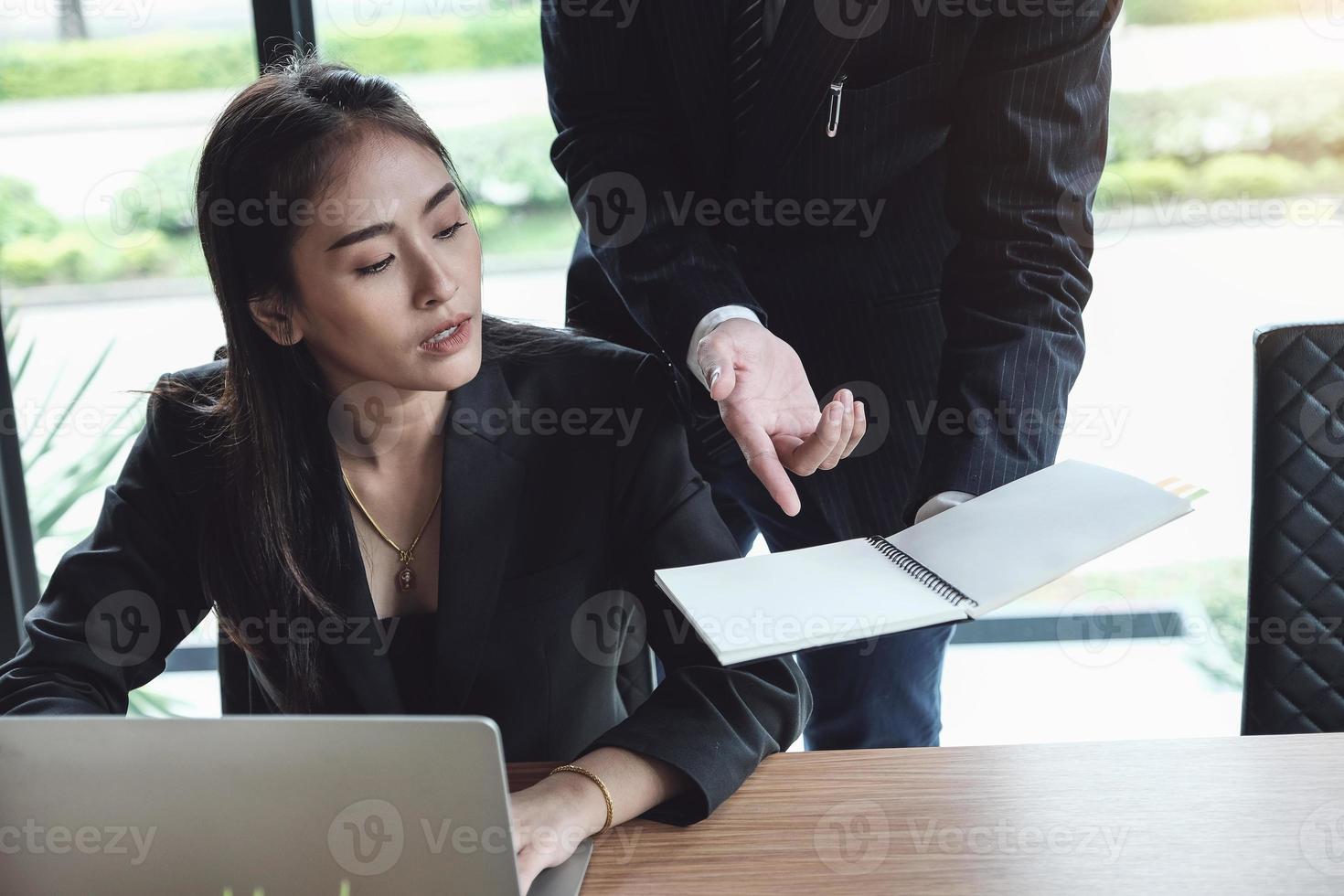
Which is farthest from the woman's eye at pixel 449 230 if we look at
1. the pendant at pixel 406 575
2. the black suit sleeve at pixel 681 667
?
the pendant at pixel 406 575

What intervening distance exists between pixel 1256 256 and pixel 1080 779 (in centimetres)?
200

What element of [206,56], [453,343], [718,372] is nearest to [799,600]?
[718,372]

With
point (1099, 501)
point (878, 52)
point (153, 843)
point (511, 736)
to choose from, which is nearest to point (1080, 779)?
point (1099, 501)

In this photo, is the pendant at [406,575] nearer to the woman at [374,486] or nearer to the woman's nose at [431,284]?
the woman at [374,486]

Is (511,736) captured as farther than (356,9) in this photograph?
No

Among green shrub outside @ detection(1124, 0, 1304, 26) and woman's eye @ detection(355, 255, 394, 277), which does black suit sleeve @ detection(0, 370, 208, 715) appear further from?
green shrub outside @ detection(1124, 0, 1304, 26)

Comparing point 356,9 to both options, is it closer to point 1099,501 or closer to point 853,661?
point 853,661

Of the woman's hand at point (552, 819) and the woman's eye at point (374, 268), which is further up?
the woman's eye at point (374, 268)

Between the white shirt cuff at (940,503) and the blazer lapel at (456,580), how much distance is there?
0.47 m

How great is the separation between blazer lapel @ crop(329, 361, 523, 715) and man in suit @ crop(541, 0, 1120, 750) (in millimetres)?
267

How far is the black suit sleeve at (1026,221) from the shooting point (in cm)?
127

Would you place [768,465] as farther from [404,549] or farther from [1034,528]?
[404,549]

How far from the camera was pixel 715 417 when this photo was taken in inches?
58.6

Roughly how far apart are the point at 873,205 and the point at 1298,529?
2.16 feet
